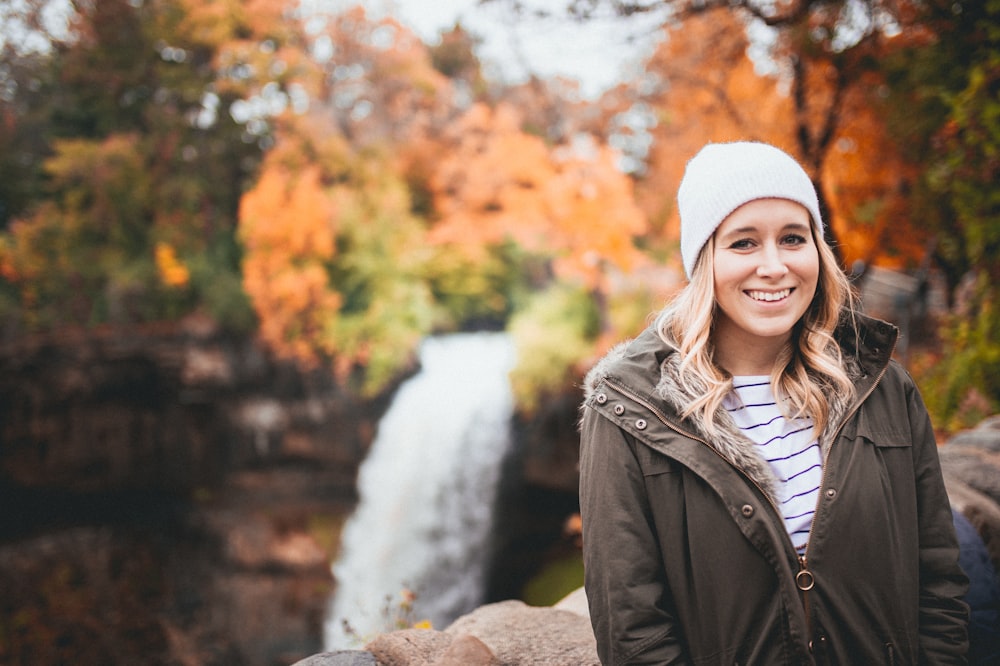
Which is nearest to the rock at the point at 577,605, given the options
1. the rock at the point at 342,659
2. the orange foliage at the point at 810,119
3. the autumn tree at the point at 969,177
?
the rock at the point at 342,659

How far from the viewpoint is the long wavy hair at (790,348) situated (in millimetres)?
1438

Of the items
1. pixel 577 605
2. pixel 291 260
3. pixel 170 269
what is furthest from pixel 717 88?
pixel 170 269

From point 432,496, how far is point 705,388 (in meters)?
9.32

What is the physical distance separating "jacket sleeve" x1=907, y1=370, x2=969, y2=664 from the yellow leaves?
13574 mm

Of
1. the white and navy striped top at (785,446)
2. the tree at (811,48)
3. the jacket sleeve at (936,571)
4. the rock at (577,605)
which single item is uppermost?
the tree at (811,48)

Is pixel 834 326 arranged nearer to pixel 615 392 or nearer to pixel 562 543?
pixel 615 392

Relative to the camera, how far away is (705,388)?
1.42m

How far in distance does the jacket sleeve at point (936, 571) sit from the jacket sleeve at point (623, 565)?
60 centimetres

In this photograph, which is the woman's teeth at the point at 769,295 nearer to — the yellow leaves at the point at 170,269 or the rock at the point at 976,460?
the rock at the point at 976,460

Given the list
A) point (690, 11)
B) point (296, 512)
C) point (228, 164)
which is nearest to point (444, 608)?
point (296, 512)

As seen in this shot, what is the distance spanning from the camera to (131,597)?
382 inches

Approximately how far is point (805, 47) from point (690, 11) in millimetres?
1342

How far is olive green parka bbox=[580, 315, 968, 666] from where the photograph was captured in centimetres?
129

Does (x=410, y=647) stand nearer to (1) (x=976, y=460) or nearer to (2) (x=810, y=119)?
(1) (x=976, y=460)
